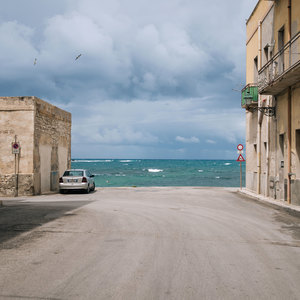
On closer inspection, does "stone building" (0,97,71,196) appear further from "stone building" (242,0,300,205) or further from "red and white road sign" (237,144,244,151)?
"red and white road sign" (237,144,244,151)

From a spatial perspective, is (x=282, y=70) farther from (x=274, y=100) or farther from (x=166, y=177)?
(x=166, y=177)

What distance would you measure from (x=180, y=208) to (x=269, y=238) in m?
5.61

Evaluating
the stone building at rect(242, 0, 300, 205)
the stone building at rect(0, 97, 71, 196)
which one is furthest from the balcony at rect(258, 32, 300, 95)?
the stone building at rect(0, 97, 71, 196)

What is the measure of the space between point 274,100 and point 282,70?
2623mm

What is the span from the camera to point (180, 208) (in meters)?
13.7

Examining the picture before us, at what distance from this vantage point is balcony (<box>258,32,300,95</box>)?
44.3ft

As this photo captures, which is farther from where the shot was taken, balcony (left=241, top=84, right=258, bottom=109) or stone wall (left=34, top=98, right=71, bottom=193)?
stone wall (left=34, top=98, right=71, bottom=193)

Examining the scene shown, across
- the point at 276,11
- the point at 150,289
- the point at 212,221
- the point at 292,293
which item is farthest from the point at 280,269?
the point at 276,11

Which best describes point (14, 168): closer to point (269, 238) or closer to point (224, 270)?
point (269, 238)

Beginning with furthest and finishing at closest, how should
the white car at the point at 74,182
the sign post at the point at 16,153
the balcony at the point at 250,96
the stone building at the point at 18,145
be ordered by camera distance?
the white car at the point at 74,182 → the balcony at the point at 250,96 → the stone building at the point at 18,145 → the sign post at the point at 16,153

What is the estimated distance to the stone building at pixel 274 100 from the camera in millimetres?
14711

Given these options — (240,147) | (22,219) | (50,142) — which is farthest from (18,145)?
(240,147)

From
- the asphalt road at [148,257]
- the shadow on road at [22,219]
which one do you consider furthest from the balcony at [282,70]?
the shadow on road at [22,219]

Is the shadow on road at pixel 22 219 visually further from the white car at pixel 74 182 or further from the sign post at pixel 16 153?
the white car at pixel 74 182
